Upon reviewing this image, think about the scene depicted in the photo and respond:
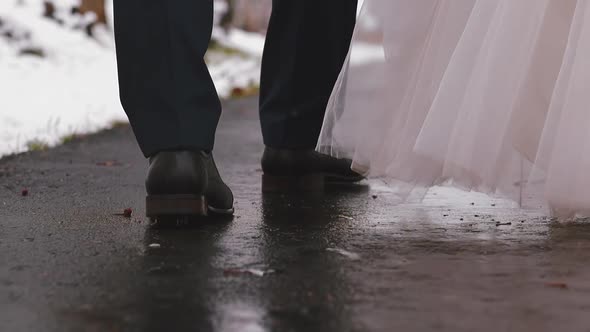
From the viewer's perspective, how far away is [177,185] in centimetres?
238

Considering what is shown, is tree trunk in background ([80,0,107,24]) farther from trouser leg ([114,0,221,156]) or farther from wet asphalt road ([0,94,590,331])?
trouser leg ([114,0,221,156])

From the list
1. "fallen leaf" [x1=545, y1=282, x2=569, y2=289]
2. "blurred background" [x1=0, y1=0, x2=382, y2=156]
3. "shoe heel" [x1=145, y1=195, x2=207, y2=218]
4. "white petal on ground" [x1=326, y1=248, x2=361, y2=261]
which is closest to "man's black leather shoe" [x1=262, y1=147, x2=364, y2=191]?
"blurred background" [x1=0, y1=0, x2=382, y2=156]

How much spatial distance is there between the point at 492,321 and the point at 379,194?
5.01 ft

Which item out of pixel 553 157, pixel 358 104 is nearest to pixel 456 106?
pixel 553 157

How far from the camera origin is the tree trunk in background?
11039 mm

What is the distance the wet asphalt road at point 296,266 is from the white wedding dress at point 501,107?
122mm

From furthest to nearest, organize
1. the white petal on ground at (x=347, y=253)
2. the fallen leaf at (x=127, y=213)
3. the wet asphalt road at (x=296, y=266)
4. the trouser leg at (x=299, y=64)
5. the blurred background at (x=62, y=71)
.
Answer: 1. the blurred background at (x=62, y=71)
2. the trouser leg at (x=299, y=64)
3. the fallen leaf at (x=127, y=213)
4. the white petal on ground at (x=347, y=253)
5. the wet asphalt road at (x=296, y=266)

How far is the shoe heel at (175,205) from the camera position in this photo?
238 cm

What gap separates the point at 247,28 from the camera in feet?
70.7

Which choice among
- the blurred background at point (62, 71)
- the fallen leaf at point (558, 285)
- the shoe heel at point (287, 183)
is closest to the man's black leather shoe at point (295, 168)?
the shoe heel at point (287, 183)

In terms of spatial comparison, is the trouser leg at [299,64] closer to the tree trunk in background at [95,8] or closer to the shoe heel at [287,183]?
the shoe heel at [287,183]

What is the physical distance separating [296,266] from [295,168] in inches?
44.9

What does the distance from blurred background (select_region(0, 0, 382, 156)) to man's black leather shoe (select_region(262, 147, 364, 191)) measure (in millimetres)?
345

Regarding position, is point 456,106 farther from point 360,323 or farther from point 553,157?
point 360,323
